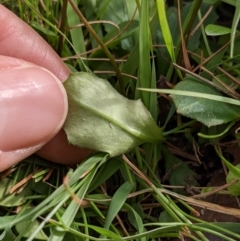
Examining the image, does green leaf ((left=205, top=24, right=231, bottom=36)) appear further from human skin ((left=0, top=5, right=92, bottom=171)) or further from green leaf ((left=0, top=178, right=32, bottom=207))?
green leaf ((left=0, top=178, right=32, bottom=207))

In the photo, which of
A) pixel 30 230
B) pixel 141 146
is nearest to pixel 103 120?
pixel 141 146

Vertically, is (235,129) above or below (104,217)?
above

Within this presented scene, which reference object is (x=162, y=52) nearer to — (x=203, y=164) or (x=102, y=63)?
(x=102, y=63)

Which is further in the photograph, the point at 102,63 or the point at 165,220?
the point at 102,63

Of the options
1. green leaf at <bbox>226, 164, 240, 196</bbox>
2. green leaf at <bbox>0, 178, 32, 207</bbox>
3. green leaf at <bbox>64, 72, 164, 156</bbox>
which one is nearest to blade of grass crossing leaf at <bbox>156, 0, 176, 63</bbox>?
green leaf at <bbox>64, 72, 164, 156</bbox>

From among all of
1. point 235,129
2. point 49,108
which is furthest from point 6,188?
point 235,129

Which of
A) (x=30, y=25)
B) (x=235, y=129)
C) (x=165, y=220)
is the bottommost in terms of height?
(x=165, y=220)

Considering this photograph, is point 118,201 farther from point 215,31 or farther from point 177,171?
point 215,31
